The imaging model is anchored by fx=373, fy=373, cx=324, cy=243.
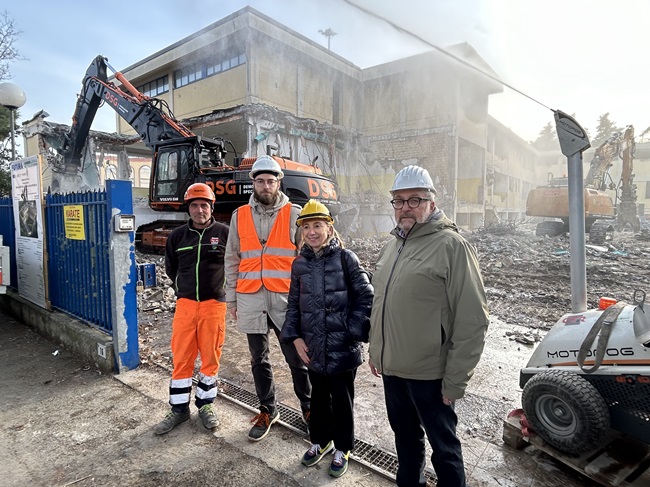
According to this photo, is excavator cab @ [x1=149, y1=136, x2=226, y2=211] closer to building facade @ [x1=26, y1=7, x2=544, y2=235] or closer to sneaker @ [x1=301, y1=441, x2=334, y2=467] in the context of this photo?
building facade @ [x1=26, y1=7, x2=544, y2=235]

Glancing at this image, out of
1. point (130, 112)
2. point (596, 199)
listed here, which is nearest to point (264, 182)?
point (130, 112)

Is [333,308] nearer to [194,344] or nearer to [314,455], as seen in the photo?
[314,455]

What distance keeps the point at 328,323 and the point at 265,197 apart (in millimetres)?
1042

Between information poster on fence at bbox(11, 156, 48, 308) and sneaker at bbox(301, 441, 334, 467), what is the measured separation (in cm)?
418

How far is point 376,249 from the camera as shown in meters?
12.1

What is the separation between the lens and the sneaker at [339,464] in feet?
7.42

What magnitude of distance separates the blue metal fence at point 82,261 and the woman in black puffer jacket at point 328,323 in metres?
2.39

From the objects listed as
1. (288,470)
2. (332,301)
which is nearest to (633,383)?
(332,301)

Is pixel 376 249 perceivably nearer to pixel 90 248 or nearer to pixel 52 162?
pixel 90 248

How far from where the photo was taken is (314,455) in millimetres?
2379

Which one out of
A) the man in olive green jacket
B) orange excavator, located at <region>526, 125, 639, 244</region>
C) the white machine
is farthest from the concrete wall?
orange excavator, located at <region>526, 125, 639, 244</region>

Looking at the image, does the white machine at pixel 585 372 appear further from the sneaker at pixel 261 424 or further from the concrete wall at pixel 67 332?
the concrete wall at pixel 67 332

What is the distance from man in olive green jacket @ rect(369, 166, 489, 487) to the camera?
1.73 metres

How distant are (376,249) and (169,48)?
14446 millimetres
